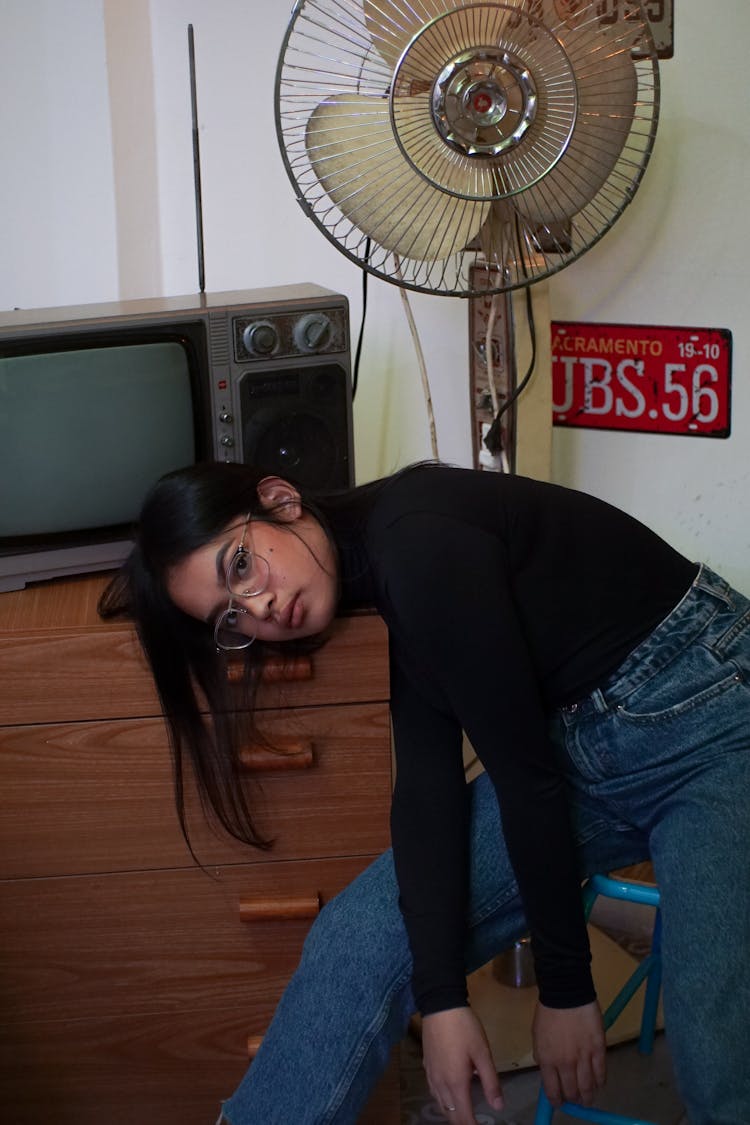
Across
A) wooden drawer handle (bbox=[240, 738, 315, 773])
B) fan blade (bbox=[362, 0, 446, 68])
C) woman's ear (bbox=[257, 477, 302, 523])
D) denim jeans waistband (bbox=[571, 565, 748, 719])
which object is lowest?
wooden drawer handle (bbox=[240, 738, 315, 773])

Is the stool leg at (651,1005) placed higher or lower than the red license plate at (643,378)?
lower

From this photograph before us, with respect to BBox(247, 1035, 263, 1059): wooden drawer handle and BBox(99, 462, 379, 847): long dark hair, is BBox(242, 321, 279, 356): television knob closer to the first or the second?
BBox(99, 462, 379, 847): long dark hair

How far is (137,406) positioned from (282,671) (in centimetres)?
37

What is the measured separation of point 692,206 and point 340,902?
1.17m

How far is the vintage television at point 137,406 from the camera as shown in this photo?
54.8 inches

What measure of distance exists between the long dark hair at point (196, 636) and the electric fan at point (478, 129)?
404 mm

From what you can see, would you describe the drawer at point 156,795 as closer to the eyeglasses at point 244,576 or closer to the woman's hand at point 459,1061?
the eyeglasses at point 244,576

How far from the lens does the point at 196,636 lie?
4.11 ft

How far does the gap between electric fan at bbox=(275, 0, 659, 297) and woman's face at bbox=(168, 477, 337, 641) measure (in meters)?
0.42

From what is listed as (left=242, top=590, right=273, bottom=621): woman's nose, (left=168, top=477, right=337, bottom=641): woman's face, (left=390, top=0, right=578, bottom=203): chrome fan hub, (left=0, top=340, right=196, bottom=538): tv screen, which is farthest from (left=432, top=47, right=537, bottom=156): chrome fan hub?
(left=242, top=590, right=273, bottom=621): woman's nose

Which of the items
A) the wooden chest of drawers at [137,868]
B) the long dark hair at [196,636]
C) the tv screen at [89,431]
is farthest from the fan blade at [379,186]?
the wooden chest of drawers at [137,868]

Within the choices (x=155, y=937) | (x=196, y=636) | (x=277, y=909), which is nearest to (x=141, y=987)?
(x=155, y=937)

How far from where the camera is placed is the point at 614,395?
192 cm

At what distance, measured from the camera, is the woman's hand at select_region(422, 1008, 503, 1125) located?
1068 mm
